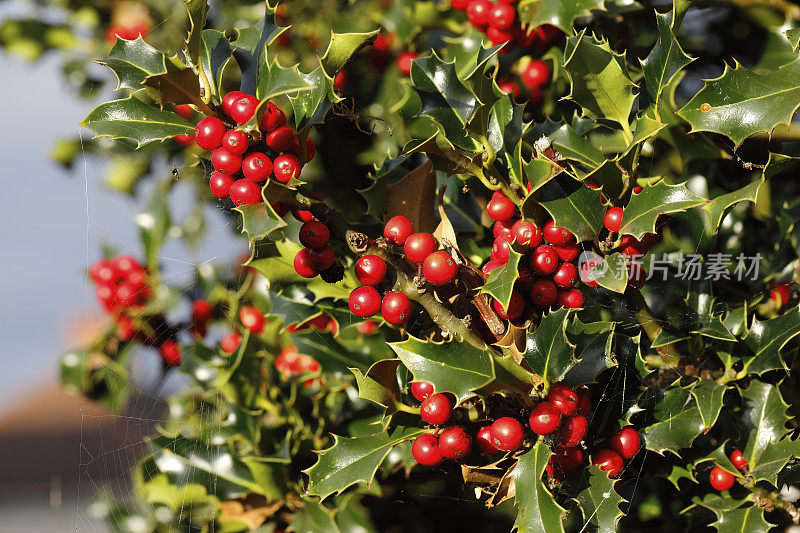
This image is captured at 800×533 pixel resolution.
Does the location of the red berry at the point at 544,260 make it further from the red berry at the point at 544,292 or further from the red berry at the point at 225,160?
the red berry at the point at 225,160

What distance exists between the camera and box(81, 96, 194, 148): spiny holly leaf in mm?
773

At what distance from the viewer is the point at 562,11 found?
1114 millimetres

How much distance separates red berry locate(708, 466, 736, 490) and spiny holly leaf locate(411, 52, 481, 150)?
584 millimetres

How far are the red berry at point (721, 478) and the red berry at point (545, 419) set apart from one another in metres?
0.36

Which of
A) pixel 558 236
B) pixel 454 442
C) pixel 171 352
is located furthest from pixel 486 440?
pixel 171 352

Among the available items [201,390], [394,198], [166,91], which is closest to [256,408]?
[201,390]

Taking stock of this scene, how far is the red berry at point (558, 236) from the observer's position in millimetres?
808

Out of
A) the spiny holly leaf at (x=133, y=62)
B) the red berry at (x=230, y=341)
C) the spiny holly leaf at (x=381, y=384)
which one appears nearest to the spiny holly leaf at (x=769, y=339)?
the spiny holly leaf at (x=381, y=384)

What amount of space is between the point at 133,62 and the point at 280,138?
0.20 meters

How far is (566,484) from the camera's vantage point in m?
0.83

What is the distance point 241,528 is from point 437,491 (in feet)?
1.32

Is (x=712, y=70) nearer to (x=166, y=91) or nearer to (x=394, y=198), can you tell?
(x=394, y=198)

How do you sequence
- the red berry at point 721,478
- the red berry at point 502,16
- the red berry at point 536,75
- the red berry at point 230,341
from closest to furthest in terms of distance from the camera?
1. the red berry at point 721,478
2. the red berry at point 502,16
3. the red berry at point 536,75
4. the red berry at point 230,341

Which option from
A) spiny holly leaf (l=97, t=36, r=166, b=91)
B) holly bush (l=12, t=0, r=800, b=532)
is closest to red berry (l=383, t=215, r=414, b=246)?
holly bush (l=12, t=0, r=800, b=532)
